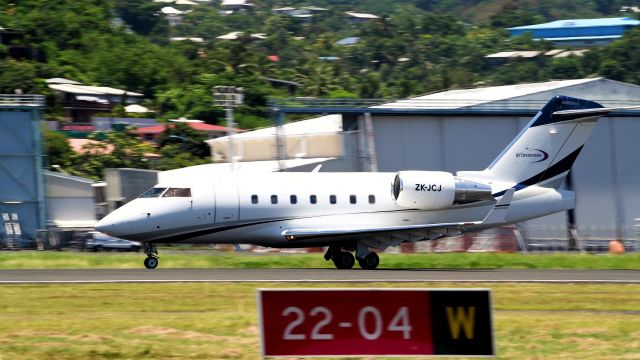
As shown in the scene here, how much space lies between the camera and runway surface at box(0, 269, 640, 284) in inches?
1089

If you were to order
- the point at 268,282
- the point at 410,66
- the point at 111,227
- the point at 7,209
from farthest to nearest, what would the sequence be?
the point at 410,66
the point at 7,209
the point at 111,227
the point at 268,282

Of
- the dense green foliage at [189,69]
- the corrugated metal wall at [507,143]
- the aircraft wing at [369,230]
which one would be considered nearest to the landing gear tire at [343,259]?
the aircraft wing at [369,230]

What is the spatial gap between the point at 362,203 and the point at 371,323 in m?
20.7

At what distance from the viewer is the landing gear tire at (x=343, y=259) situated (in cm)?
3391

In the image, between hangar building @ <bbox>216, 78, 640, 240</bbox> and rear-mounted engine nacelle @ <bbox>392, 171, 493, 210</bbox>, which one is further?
hangar building @ <bbox>216, 78, 640, 240</bbox>

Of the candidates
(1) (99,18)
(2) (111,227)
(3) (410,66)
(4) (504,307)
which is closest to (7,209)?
(2) (111,227)

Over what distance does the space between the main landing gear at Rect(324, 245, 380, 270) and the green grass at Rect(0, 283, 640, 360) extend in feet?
21.4

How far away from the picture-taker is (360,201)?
34.2 metres

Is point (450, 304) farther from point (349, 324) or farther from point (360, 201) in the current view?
point (360, 201)

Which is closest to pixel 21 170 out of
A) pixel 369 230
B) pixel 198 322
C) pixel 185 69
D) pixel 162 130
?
pixel 369 230

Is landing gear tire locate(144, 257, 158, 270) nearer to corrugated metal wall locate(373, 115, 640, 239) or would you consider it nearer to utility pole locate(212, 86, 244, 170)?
corrugated metal wall locate(373, 115, 640, 239)

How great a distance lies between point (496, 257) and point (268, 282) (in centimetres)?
1359

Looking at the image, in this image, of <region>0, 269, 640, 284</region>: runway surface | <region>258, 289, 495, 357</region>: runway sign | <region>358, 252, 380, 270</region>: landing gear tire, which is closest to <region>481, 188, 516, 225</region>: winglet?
<region>0, 269, 640, 284</region>: runway surface

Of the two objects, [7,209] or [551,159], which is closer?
[551,159]
